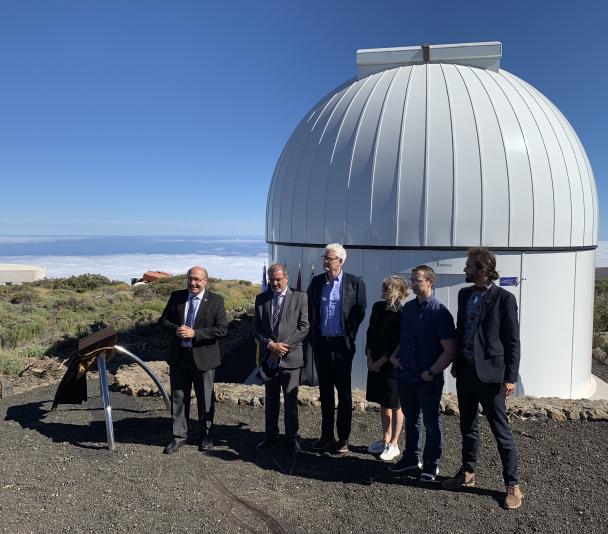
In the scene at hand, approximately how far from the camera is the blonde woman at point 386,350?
12.5 feet

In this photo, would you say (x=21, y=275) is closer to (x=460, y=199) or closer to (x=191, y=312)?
(x=191, y=312)

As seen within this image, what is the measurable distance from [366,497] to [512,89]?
18.3ft

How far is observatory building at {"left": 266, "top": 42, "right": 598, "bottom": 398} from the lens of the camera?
5.68 meters

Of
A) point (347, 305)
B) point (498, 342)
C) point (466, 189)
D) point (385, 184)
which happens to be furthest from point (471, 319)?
point (385, 184)

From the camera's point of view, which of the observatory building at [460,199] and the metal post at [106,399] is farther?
the observatory building at [460,199]

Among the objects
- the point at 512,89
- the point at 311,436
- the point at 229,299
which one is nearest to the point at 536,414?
the point at 311,436

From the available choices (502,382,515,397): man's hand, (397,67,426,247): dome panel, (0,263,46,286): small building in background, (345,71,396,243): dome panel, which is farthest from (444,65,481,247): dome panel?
(0,263,46,286): small building in background

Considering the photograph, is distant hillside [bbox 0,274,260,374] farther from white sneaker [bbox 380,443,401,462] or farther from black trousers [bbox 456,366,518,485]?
black trousers [bbox 456,366,518,485]

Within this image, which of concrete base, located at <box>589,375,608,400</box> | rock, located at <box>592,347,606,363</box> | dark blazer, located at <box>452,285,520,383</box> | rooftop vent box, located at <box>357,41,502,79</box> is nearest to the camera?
dark blazer, located at <box>452,285,520,383</box>

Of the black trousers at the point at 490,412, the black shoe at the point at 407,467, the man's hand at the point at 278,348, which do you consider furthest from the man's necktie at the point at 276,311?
the black trousers at the point at 490,412

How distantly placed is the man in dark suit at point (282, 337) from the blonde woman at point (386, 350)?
62 centimetres

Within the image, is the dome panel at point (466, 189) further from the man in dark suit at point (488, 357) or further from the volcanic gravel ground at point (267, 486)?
the man in dark suit at point (488, 357)

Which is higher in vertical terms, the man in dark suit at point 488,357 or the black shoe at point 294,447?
the man in dark suit at point 488,357

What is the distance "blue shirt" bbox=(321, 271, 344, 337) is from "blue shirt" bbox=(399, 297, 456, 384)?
68cm
